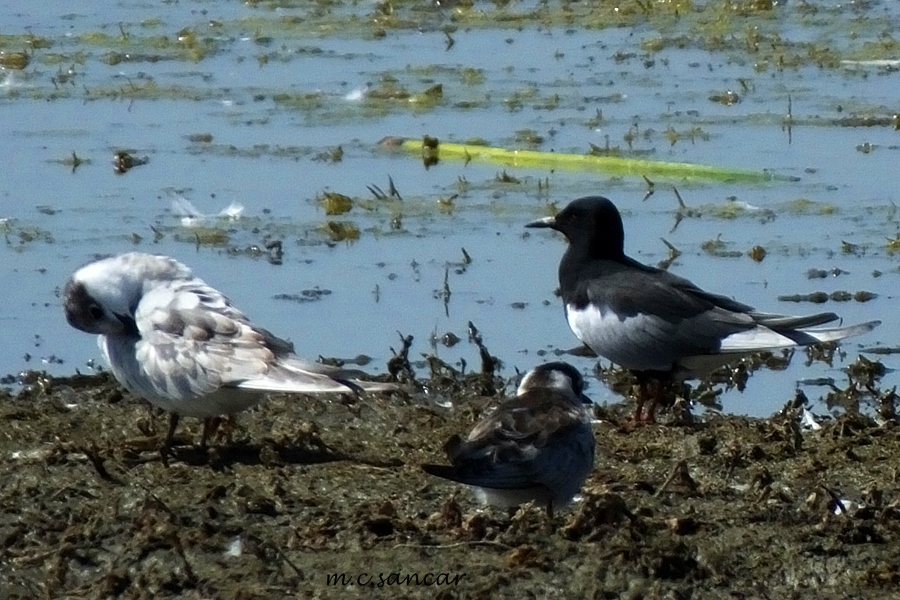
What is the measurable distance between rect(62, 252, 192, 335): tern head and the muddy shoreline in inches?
16.8

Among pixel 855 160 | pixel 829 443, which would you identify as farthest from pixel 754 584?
pixel 855 160

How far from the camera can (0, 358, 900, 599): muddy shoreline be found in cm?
595

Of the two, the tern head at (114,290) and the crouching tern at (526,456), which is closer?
the crouching tern at (526,456)

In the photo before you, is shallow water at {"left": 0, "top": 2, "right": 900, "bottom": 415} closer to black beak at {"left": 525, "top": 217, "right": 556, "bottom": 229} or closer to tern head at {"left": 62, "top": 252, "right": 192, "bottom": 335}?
black beak at {"left": 525, "top": 217, "right": 556, "bottom": 229}

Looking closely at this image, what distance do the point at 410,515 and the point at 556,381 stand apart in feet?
3.16

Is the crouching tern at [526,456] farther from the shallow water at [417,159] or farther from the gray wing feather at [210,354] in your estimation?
the shallow water at [417,159]

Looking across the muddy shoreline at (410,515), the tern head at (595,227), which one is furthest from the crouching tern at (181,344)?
the tern head at (595,227)

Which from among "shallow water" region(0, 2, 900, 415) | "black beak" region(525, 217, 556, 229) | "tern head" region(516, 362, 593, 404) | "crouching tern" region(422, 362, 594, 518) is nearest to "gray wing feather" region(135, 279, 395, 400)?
"crouching tern" region(422, 362, 594, 518)

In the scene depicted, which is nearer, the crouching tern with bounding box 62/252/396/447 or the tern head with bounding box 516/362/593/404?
the crouching tern with bounding box 62/252/396/447

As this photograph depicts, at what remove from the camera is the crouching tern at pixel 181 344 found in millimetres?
6930

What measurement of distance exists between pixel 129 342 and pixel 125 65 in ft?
28.0

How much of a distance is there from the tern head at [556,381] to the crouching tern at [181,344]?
653mm

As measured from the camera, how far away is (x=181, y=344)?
7090 millimetres

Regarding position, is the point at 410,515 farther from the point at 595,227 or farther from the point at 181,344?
the point at 595,227
